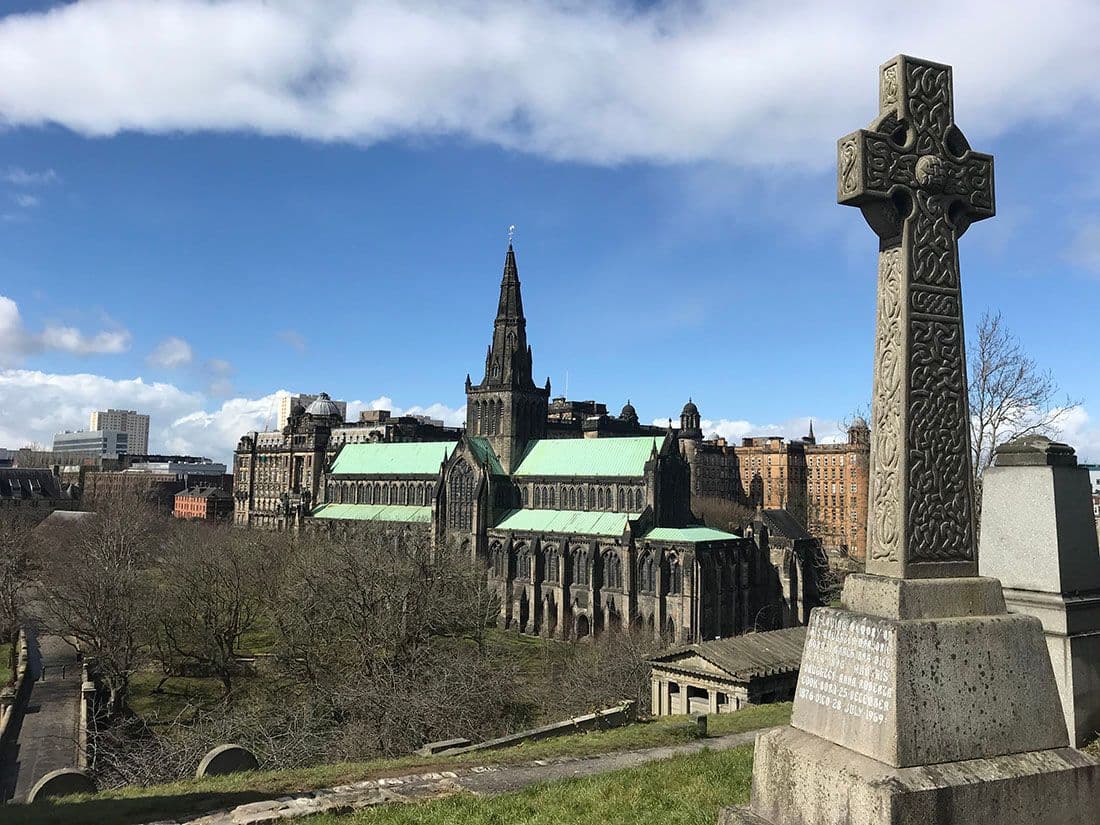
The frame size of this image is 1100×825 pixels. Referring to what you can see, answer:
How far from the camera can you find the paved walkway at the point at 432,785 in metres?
10.4

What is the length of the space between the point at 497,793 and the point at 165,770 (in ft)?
38.6

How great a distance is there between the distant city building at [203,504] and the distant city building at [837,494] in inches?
3588

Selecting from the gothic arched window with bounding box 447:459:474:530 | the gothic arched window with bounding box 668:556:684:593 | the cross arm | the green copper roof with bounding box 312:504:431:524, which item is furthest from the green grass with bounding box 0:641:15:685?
the cross arm

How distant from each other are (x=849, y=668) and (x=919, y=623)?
71 centimetres

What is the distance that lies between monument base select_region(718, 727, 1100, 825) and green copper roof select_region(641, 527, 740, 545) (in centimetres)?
4963

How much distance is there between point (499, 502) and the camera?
235 feet

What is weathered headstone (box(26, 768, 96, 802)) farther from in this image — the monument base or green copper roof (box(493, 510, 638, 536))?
green copper roof (box(493, 510, 638, 536))

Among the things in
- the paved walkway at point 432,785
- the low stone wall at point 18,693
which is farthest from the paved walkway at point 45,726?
the paved walkway at point 432,785

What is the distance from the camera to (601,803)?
989 centimetres

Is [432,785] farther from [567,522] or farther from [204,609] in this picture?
[567,522]

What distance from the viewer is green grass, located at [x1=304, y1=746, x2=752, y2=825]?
9.27 m

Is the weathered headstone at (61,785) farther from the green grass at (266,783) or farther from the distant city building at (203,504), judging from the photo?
the distant city building at (203,504)

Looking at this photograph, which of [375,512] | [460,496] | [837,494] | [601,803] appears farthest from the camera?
[837,494]

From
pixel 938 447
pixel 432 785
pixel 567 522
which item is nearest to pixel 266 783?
pixel 432 785
